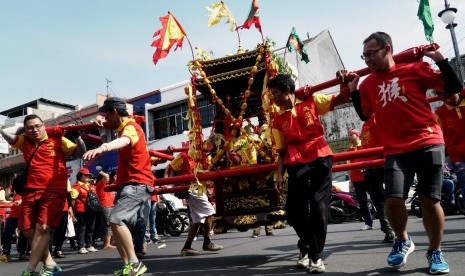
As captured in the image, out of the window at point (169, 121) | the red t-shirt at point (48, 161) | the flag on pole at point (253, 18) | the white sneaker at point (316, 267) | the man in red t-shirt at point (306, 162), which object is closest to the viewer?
the white sneaker at point (316, 267)

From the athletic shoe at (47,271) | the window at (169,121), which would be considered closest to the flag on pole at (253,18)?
the athletic shoe at (47,271)

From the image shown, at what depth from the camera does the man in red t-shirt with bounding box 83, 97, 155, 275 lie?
4.07 meters

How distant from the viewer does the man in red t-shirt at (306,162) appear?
3.92m

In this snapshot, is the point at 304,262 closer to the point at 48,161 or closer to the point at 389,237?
the point at 389,237

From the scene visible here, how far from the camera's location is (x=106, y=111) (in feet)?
14.5

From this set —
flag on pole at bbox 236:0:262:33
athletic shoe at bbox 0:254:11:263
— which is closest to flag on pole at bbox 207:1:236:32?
flag on pole at bbox 236:0:262:33

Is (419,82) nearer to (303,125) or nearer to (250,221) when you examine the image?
(303,125)

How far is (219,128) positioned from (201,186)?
1124 mm

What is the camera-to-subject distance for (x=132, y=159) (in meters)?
4.38

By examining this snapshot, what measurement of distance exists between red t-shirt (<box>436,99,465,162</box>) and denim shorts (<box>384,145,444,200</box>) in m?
1.73

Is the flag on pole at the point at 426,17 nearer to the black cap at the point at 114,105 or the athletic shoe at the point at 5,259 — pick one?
the black cap at the point at 114,105

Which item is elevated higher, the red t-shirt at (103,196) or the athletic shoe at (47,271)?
the red t-shirt at (103,196)

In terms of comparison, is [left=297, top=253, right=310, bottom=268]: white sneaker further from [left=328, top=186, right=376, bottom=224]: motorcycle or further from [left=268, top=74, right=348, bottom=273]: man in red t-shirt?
[left=328, top=186, right=376, bottom=224]: motorcycle

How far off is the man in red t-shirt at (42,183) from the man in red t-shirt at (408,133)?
336cm
